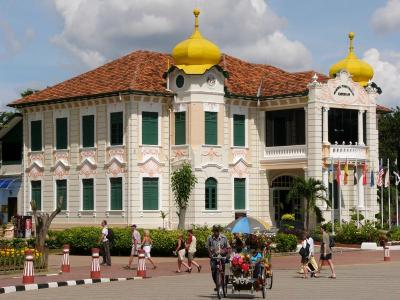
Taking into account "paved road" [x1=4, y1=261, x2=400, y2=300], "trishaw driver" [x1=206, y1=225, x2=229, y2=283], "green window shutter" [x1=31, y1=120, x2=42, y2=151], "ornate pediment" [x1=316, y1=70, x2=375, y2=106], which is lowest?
"paved road" [x1=4, y1=261, x2=400, y2=300]

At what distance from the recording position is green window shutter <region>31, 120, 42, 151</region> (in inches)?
2163

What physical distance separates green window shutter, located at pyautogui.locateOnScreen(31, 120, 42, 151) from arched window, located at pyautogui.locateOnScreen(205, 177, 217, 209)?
10642 millimetres

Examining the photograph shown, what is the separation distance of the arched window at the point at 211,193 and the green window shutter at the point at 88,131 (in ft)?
21.7

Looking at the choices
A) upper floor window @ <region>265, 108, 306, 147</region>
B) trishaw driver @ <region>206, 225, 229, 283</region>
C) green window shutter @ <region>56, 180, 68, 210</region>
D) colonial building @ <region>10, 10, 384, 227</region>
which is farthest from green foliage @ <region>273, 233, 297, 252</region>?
Answer: trishaw driver @ <region>206, 225, 229, 283</region>

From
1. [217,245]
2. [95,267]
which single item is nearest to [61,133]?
[95,267]

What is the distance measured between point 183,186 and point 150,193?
2161mm

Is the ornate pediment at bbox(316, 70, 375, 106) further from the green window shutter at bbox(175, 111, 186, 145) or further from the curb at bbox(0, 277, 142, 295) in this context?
the curb at bbox(0, 277, 142, 295)

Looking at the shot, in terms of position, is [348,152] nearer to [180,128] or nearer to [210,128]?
[210,128]

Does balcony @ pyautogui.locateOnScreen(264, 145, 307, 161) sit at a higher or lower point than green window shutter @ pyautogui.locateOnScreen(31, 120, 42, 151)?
lower

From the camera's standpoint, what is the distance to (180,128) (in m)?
50.3

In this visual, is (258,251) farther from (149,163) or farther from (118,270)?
(149,163)

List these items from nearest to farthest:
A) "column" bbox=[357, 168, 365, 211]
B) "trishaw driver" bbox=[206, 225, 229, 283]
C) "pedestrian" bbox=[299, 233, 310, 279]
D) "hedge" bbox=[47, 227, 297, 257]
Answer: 1. "trishaw driver" bbox=[206, 225, 229, 283]
2. "pedestrian" bbox=[299, 233, 310, 279]
3. "hedge" bbox=[47, 227, 297, 257]
4. "column" bbox=[357, 168, 365, 211]

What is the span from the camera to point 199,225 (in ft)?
161

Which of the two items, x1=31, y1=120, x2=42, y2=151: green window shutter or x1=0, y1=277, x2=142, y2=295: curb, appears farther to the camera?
x1=31, y1=120, x2=42, y2=151: green window shutter
